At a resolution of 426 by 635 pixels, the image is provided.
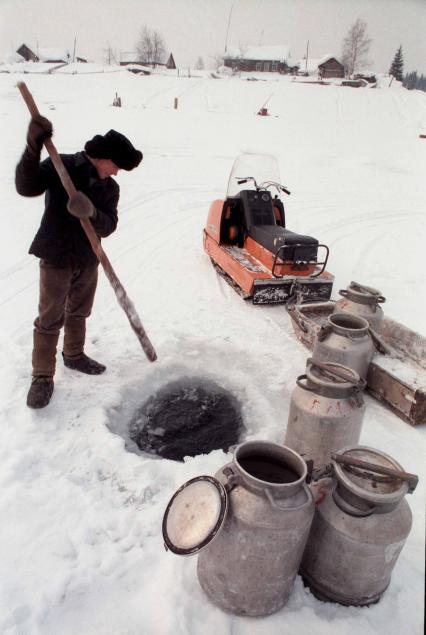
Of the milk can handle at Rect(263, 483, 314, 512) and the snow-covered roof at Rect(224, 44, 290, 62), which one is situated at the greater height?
the snow-covered roof at Rect(224, 44, 290, 62)

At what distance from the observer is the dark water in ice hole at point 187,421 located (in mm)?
3424

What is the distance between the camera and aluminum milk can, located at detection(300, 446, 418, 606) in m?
1.96

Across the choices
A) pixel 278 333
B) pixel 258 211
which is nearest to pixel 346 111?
pixel 258 211

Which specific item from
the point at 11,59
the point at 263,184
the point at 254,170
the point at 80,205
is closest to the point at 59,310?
the point at 80,205

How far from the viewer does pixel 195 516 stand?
1.93 m

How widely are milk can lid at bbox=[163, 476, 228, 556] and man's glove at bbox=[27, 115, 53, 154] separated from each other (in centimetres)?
231

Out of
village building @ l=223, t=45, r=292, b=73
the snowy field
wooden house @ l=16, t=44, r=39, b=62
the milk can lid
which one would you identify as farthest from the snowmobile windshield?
wooden house @ l=16, t=44, r=39, b=62

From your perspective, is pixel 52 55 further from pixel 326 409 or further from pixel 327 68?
pixel 326 409

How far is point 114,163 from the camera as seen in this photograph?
314 cm

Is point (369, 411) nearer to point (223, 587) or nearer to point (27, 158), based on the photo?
point (223, 587)

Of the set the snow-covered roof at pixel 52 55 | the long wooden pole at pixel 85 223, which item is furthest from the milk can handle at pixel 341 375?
the snow-covered roof at pixel 52 55

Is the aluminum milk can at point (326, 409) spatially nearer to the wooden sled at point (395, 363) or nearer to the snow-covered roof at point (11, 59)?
the wooden sled at point (395, 363)

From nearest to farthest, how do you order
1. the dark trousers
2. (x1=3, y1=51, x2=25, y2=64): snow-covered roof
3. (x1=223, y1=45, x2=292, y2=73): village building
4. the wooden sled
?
1. the dark trousers
2. the wooden sled
3. (x1=3, y1=51, x2=25, y2=64): snow-covered roof
4. (x1=223, y1=45, x2=292, y2=73): village building

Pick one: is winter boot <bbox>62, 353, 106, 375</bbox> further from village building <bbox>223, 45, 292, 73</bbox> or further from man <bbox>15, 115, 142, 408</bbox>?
village building <bbox>223, 45, 292, 73</bbox>
